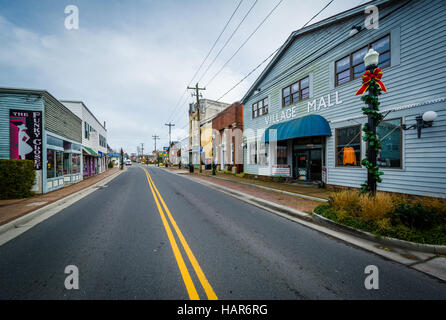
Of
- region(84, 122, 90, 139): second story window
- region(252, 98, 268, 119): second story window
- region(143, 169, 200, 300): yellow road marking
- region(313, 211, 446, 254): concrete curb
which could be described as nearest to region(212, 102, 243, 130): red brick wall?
region(252, 98, 268, 119): second story window

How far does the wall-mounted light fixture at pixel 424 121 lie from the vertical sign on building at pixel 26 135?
57.7 feet

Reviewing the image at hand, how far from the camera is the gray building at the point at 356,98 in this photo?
6633 mm

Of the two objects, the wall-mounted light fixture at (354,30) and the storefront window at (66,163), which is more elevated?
the wall-mounted light fixture at (354,30)

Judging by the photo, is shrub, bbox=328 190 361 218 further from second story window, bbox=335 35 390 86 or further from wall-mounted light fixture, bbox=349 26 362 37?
wall-mounted light fixture, bbox=349 26 362 37

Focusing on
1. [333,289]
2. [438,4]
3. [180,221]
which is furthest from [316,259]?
[438,4]

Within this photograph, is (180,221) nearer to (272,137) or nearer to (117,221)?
(117,221)

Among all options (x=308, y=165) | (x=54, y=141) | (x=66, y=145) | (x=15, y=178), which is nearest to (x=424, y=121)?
(x=308, y=165)

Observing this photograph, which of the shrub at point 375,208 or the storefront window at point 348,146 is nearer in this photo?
the shrub at point 375,208

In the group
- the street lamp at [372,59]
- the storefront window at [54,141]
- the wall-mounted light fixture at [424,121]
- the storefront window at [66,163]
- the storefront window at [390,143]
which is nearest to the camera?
the street lamp at [372,59]

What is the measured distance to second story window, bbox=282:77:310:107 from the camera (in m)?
11.8

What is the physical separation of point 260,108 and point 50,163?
51.5 ft

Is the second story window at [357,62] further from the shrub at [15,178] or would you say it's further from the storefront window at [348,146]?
the shrub at [15,178]

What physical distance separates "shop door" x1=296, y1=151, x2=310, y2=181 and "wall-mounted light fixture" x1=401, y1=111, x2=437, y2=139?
5.64m

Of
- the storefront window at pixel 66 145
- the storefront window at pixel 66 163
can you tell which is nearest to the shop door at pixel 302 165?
the storefront window at pixel 66 163
